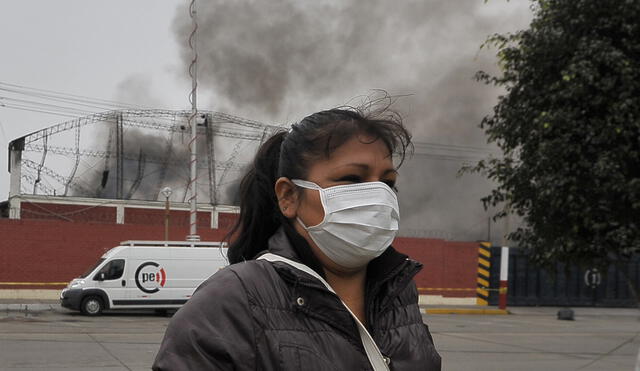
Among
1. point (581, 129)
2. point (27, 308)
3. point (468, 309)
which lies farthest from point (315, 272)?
point (468, 309)

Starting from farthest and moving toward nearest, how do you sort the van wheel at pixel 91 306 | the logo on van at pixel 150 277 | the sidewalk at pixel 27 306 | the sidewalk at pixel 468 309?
the sidewalk at pixel 468 309, the sidewalk at pixel 27 306, the logo on van at pixel 150 277, the van wheel at pixel 91 306

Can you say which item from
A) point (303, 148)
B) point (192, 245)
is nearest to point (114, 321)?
point (192, 245)

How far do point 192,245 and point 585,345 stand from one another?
9.72 meters

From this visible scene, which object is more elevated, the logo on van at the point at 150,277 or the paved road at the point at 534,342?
the logo on van at the point at 150,277

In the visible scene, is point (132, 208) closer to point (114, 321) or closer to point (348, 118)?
point (114, 321)

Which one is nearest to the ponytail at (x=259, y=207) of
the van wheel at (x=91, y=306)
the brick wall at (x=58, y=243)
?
the van wheel at (x=91, y=306)

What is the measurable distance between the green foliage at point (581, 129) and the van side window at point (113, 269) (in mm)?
13752

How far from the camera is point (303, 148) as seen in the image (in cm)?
190

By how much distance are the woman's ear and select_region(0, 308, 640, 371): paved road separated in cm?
813

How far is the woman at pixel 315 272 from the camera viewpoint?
158 cm

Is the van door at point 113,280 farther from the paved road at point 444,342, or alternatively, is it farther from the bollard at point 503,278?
the bollard at point 503,278

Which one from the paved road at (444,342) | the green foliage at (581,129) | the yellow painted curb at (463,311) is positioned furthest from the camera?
the yellow painted curb at (463,311)

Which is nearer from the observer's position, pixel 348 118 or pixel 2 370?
pixel 348 118

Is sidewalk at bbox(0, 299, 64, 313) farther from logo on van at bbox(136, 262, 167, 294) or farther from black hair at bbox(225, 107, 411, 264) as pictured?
black hair at bbox(225, 107, 411, 264)
